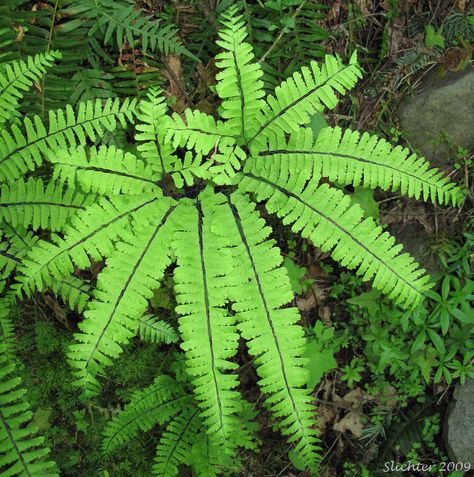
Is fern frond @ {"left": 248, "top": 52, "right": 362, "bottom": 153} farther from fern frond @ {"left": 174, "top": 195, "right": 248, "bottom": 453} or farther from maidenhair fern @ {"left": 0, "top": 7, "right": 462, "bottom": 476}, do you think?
fern frond @ {"left": 174, "top": 195, "right": 248, "bottom": 453}

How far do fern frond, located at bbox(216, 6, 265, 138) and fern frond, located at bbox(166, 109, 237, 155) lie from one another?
0.08 meters

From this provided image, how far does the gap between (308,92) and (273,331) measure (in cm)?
155

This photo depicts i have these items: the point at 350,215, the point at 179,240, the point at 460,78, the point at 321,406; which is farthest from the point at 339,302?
the point at 460,78

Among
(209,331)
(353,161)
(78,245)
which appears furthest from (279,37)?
(209,331)

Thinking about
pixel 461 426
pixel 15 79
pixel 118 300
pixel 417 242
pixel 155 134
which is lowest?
pixel 461 426

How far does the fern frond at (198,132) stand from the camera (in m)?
2.91

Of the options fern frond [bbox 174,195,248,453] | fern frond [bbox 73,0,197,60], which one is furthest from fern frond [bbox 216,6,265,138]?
fern frond [bbox 174,195,248,453]

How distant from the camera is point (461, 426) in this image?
409 centimetres

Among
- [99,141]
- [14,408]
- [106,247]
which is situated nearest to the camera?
[14,408]

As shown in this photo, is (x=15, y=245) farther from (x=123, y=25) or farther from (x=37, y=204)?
(x=123, y=25)

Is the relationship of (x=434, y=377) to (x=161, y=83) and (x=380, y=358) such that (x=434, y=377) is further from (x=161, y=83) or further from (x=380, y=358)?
(x=161, y=83)

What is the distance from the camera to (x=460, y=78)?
4.24 m

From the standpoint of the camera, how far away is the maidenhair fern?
2811mm

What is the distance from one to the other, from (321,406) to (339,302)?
0.98 metres
